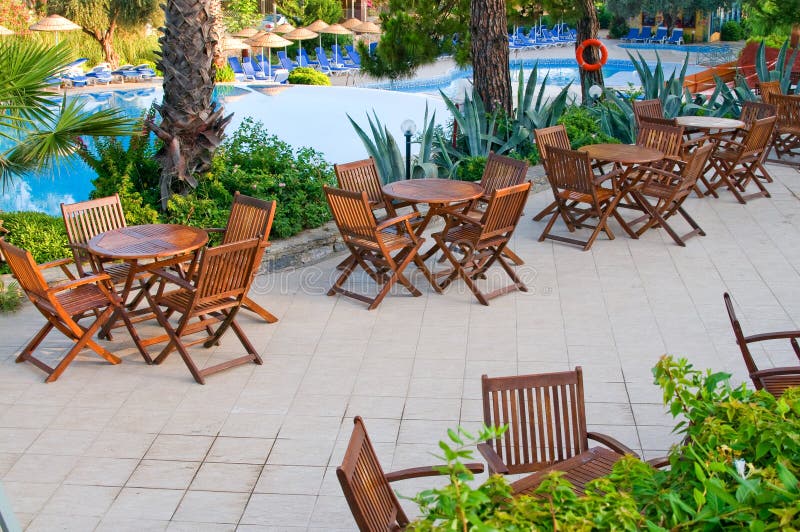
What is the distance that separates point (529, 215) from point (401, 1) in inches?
215

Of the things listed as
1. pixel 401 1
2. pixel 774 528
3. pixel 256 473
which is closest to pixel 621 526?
pixel 774 528

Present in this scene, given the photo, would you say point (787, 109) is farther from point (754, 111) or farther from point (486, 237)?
point (486, 237)

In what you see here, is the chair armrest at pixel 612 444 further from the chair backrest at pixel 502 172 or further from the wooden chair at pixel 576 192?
the wooden chair at pixel 576 192

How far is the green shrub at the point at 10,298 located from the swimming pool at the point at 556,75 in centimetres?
1939

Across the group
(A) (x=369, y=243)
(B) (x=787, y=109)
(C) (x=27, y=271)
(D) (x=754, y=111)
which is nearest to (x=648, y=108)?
(D) (x=754, y=111)

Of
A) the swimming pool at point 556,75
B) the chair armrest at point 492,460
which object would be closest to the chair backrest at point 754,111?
the chair armrest at point 492,460

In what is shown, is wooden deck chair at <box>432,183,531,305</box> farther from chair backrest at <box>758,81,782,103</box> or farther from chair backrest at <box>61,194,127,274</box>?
chair backrest at <box>758,81,782,103</box>

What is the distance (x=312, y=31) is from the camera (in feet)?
103

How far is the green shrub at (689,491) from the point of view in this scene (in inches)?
93.4

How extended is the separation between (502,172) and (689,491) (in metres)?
5.69

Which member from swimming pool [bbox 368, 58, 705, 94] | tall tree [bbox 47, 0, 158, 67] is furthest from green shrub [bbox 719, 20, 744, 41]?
tall tree [bbox 47, 0, 158, 67]

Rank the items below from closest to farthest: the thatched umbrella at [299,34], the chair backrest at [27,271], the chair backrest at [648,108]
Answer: the chair backrest at [27,271]
the chair backrest at [648,108]
the thatched umbrella at [299,34]

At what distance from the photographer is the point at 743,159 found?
10.2m

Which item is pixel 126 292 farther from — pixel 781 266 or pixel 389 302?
pixel 781 266
